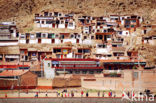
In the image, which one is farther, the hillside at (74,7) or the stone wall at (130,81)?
the hillside at (74,7)

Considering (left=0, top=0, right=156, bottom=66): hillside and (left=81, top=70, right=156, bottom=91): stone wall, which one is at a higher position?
(left=0, top=0, right=156, bottom=66): hillside

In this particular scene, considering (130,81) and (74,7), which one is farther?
(74,7)

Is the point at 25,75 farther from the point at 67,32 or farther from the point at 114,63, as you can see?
the point at 67,32

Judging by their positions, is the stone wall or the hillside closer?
the stone wall

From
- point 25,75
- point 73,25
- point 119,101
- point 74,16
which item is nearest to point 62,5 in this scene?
A: point 74,16

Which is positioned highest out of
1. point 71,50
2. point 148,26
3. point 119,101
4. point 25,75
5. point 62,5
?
point 62,5

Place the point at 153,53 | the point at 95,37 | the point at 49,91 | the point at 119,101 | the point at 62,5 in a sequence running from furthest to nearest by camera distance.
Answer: the point at 62,5
the point at 95,37
the point at 153,53
the point at 49,91
the point at 119,101

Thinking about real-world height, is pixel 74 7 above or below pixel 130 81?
above

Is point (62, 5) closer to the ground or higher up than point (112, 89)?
higher up

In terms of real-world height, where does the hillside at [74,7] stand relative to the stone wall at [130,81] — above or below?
above

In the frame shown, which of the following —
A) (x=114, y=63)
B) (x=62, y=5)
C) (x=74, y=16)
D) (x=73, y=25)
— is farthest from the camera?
(x=62, y=5)

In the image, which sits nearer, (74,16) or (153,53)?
(153,53)
